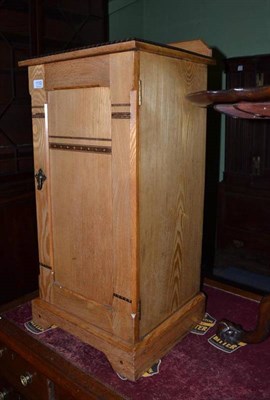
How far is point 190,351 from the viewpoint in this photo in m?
1.26

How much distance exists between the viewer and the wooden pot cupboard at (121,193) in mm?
1042

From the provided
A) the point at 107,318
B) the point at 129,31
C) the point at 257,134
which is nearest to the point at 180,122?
the point at 107,318

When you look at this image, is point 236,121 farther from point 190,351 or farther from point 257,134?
point 190,351

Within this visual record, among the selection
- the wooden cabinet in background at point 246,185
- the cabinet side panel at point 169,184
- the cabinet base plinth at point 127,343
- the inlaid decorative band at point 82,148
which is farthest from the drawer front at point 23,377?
the wooden cabinet in background at point 246,185

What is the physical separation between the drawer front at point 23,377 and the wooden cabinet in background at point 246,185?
2663mm

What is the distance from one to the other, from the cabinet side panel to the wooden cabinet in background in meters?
2.32

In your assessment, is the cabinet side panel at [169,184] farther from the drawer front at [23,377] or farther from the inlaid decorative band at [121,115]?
the drawer front at [23,377]

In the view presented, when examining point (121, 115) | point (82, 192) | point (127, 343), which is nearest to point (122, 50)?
point (121, 115)

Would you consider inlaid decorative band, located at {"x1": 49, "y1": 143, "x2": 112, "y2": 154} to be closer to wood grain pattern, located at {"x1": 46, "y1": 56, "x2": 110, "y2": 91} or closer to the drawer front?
wood grain pattern, located at {"x1": 46, "y1": 56, "x2": 110, "y2": 91}

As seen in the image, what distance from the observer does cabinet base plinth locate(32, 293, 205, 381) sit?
1.12m

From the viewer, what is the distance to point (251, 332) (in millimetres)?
1280

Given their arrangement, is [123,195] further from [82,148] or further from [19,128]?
[19,128]

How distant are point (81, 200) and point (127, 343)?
0.43 meters

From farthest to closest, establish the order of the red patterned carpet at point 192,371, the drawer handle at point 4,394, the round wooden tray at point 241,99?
the drawer handle at point 4,394
the red patterned carpet at point 192,371
the round wooden tray at point 241,99
